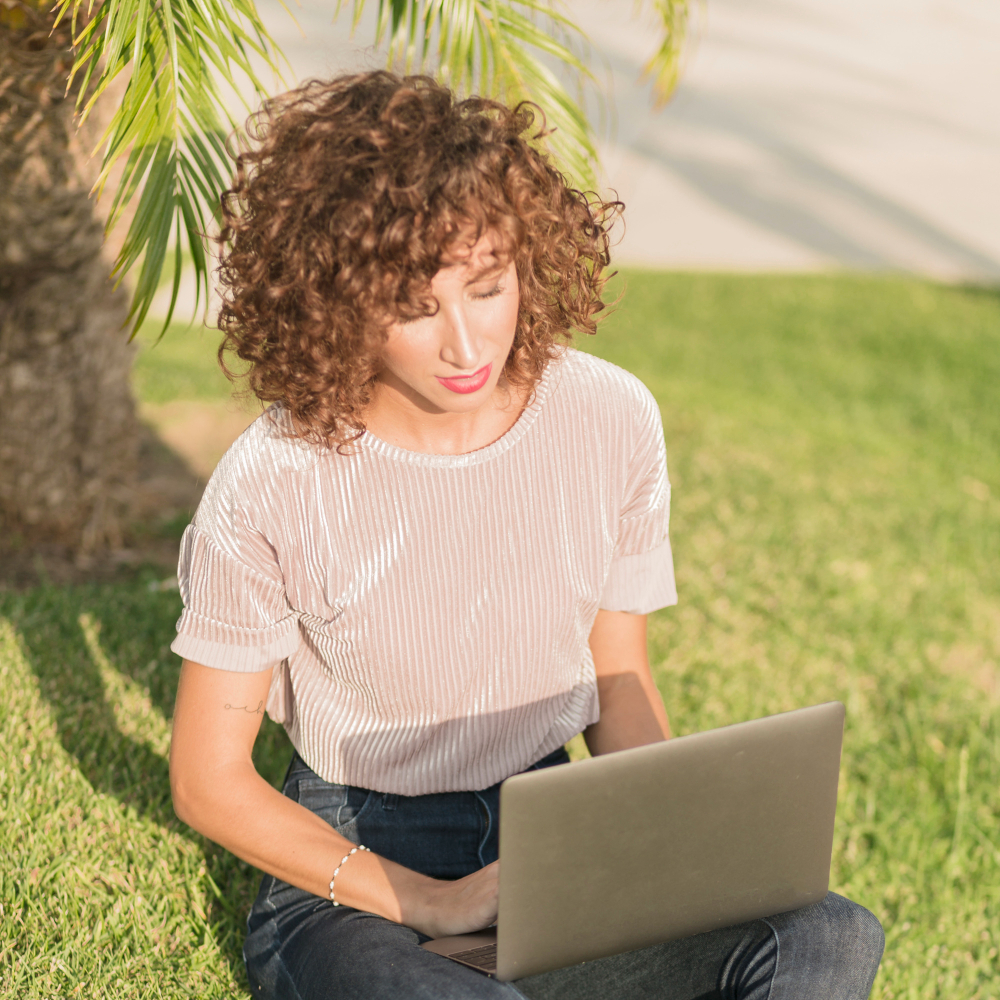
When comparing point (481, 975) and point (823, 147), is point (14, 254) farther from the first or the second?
point (823, 147)

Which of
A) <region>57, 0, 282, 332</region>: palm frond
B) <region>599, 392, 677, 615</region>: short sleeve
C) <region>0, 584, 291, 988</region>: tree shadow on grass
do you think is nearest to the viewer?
<region>599, 392, 677, 615</region>: short sleeve

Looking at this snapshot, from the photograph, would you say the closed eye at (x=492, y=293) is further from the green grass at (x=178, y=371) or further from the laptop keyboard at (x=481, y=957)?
the green grass at (x=178, y=371)

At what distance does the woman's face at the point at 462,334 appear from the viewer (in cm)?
164

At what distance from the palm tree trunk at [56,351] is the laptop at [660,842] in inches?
96.8

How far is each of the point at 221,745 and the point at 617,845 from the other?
654 millimetres

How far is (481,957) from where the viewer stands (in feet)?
5.11

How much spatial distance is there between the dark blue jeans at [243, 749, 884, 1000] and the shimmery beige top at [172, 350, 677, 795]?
6cm

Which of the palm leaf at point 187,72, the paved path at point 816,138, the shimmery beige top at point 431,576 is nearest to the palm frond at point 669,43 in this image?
the palm leaf at point 187,72

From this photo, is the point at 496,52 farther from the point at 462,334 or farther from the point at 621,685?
the point at 621,685

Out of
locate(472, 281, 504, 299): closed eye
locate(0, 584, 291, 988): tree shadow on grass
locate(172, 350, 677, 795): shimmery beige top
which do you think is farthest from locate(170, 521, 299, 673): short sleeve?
locate(0, 584, 291, 988): tree shadow on grass

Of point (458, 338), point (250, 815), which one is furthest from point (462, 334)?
point (250, 815)

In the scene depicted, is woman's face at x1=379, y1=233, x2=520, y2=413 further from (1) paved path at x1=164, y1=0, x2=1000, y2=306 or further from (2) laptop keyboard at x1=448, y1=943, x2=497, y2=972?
(1) paved path at x1=164, y1=0, x2=1000, y2=306

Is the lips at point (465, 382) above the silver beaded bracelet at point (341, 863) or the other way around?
above

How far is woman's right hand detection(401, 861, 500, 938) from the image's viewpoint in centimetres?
159
